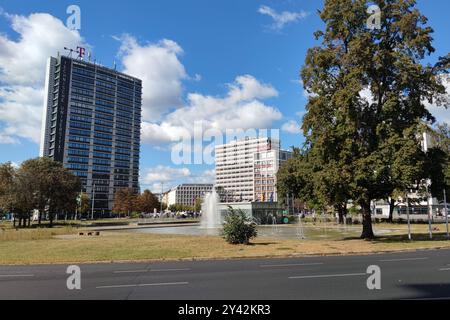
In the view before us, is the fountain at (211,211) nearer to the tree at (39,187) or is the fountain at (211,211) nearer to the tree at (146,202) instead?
the tree at (39,187)

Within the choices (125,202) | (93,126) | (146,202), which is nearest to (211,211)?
(125,202)

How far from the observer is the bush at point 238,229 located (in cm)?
2300

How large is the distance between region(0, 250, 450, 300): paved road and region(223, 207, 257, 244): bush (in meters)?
7.53

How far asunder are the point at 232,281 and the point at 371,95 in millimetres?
20951

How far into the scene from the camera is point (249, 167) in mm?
172625

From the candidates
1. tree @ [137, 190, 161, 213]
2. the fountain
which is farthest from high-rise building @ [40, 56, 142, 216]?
the fountain

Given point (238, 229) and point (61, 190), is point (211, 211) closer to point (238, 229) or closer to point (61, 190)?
point (61, 190)

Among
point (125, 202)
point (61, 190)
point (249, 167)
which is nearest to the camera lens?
point (61, 190)

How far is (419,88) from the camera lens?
2575cm

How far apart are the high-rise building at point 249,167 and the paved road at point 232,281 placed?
13887cm

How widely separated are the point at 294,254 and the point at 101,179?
159131 mm

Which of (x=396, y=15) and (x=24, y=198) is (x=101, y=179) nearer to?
(x=24, y=198)

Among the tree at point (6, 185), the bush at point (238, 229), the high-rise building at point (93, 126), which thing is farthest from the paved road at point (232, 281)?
the high-rise building at point (93, 126)

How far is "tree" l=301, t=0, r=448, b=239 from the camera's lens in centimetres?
2381
